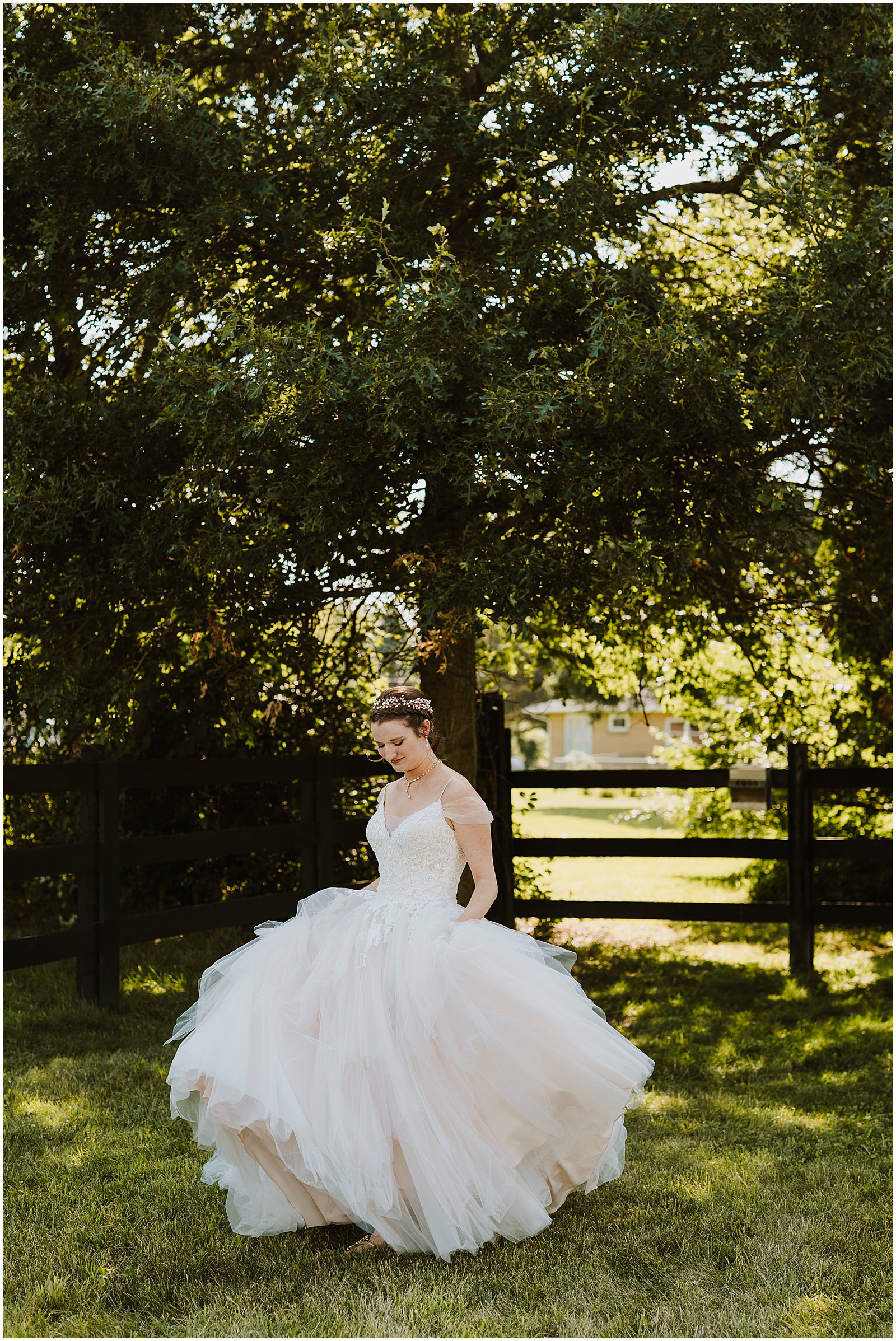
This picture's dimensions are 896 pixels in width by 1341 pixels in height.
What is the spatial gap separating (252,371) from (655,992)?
5269mm

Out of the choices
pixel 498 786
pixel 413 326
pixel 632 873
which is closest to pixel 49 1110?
pixel 413 326

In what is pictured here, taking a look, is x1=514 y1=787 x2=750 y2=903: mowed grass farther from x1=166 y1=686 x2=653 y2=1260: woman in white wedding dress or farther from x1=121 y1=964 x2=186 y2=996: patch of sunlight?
x1=166 y1=686 x2=653 y2=1260: woman in white wedding dress

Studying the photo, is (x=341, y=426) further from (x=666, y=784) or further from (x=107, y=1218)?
(x=666, y=784)

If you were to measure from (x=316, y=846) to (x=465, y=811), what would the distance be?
4.54m

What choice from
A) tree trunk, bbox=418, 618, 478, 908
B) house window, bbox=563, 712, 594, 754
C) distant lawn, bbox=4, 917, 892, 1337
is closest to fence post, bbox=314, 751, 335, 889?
tree trunk, bbox=418, 618, 478, 908

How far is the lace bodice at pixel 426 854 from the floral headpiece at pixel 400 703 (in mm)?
361

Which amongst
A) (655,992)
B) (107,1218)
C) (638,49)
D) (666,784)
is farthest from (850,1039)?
(638,49)

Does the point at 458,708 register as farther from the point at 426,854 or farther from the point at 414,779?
the point at 426,854

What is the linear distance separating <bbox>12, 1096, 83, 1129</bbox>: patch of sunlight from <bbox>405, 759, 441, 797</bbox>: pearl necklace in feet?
8.21

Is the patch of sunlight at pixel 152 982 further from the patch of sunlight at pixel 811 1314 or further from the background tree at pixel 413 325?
the patch of sunlight at pixel 811 1314

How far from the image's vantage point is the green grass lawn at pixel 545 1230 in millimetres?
3449

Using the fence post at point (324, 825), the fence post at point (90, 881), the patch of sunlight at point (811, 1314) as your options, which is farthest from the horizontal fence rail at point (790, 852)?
the patch of sunlight at point (811, 1314)

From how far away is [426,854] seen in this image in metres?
4.15

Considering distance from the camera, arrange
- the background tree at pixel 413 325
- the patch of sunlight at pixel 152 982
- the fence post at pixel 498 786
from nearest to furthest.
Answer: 1. the background tree at pixel 413 325
2. the patch of sunlight at pixel 152 982
3. the fence post at pixel 498 786
